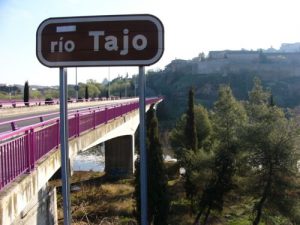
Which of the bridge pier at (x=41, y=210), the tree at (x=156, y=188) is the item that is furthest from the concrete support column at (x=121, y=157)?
the bridge pier at (x=41, y=210)

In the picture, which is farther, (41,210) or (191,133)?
(191,133)

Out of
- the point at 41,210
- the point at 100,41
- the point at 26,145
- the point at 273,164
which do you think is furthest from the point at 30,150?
the point at 273,164

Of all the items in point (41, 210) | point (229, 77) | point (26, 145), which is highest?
point (229, 77)

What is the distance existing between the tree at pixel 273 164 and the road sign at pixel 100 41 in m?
18.9

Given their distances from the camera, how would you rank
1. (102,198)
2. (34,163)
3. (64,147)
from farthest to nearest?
1. (102,198)
2. (34,163)
3. (64,147)

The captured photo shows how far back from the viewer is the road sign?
11.7ft

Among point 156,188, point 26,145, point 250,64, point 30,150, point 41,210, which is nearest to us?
point 26,145

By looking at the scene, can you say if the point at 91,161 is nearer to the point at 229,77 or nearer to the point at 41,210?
the point at 41,210

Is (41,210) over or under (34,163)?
under

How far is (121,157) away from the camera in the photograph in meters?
37.6

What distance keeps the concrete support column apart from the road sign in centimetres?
3323

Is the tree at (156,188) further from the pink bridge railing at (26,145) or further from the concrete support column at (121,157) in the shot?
the concrete support column at (121,157)

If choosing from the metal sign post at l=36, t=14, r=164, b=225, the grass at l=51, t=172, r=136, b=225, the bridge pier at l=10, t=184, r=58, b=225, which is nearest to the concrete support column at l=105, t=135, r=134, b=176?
the grass at l=51, t=172, r=136, b=225

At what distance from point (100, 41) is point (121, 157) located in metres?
34.3
